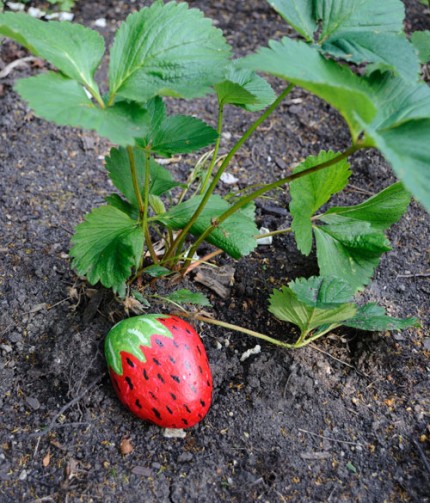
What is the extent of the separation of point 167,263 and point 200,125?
37 cm

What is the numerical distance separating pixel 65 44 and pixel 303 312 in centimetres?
74

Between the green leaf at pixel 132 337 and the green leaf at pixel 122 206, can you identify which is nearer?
the green leaf at pixel 132 337

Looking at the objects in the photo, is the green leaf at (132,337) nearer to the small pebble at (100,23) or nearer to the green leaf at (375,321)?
the green leaf at (375,321)

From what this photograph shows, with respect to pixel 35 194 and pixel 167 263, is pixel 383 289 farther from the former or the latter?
pixel 35 194

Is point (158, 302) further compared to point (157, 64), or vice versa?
point (158, 302)

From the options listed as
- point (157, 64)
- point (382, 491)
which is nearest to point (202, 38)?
point (157, 64)

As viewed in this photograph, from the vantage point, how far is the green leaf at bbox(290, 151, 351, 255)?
Answer: 1431 mm

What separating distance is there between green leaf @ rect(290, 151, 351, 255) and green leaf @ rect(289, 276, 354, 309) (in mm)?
102

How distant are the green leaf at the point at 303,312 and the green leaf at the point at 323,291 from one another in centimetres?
1

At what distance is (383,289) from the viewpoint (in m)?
1.65

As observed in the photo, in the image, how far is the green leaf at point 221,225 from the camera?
134cm

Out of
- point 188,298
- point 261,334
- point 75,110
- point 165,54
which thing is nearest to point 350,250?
point 261,334

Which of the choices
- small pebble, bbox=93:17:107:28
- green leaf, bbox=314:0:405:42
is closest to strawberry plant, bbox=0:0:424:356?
green leaf, bbox=314:0:405:42

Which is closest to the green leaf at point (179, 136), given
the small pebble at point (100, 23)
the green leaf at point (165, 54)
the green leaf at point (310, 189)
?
the green leaf at point (165, 54)
